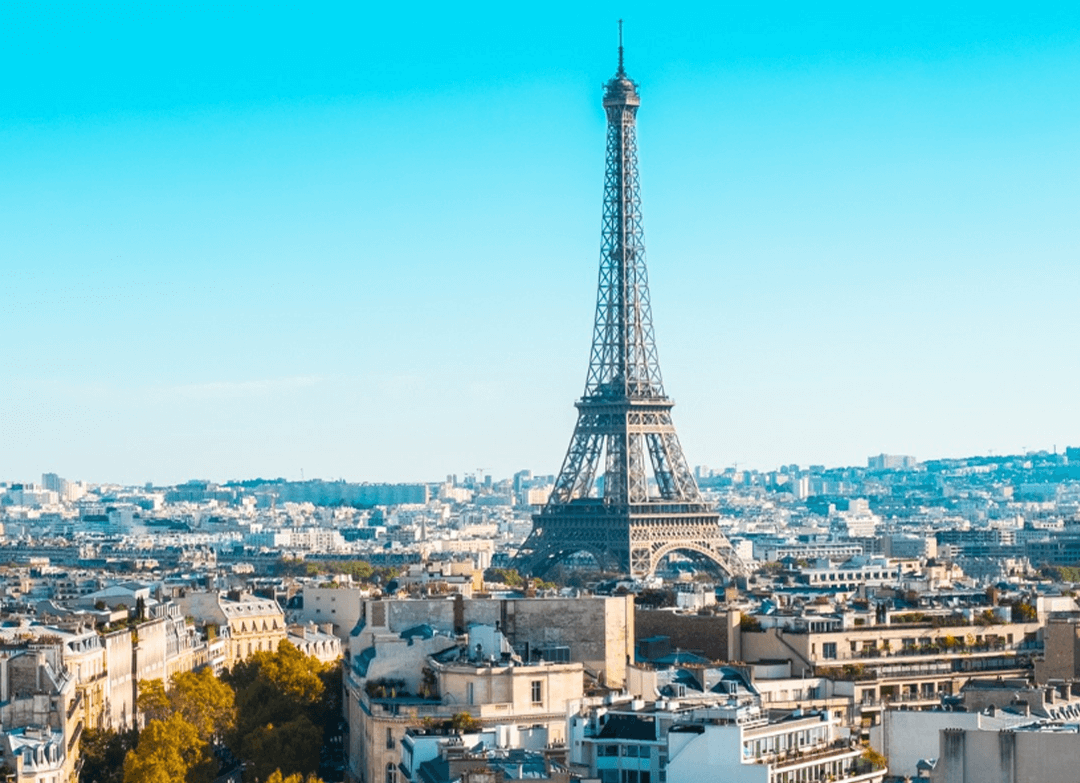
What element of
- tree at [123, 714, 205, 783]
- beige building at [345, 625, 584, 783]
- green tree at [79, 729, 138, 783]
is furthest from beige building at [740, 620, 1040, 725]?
green tree at [79, 729, 138, 783]

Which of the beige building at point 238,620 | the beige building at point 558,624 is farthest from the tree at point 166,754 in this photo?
the beige building at point 238,620

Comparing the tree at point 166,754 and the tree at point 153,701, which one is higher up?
the tree at point 153,701

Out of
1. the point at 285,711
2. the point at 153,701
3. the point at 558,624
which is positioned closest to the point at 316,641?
the point at 153,701

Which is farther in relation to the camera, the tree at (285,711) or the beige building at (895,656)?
the beige building at (895,656)

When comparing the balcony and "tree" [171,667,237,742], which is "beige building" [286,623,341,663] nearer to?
"tree" [171,667,237,742]

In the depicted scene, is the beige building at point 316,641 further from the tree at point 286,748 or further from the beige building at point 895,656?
the tree at point 286,748

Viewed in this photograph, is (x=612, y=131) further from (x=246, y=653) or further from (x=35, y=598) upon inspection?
(x=246, y=653)

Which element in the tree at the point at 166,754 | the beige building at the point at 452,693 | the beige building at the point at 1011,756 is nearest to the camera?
the beige building at the point at 1011,756
